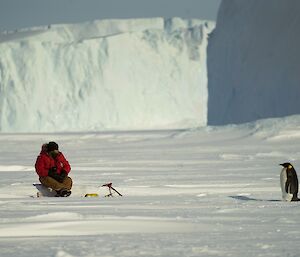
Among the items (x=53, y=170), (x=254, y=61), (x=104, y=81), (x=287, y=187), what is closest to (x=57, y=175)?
(x=53, y=170)

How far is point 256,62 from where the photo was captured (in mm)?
32188

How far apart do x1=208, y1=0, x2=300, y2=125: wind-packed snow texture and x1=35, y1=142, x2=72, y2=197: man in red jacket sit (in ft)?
70.5

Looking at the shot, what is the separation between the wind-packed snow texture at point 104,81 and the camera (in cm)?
4784

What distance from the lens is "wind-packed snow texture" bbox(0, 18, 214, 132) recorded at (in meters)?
47.8

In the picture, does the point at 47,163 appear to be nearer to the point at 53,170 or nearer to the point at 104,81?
the point at 53,170

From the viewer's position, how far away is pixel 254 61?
106ft

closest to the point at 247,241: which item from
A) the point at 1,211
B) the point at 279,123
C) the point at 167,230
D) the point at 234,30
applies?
the point at 167,230

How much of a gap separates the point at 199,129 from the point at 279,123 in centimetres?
403

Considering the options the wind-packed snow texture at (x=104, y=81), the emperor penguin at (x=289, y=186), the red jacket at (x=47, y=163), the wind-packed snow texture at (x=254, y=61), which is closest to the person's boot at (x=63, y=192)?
the red jacket at (x=47, y=163)

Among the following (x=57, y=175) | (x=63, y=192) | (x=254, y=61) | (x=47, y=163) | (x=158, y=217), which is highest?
(x=254, y=61)

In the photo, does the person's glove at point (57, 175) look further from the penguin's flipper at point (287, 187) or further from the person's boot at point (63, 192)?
the penguin's flipper at point (287, 187)

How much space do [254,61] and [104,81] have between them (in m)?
19.3

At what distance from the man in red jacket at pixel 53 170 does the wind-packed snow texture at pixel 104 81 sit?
1541 inches

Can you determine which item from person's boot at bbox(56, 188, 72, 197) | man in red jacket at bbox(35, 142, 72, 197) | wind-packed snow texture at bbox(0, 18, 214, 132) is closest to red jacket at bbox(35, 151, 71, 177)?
man in red jacket at bbox(35, 142, 72, 197)
